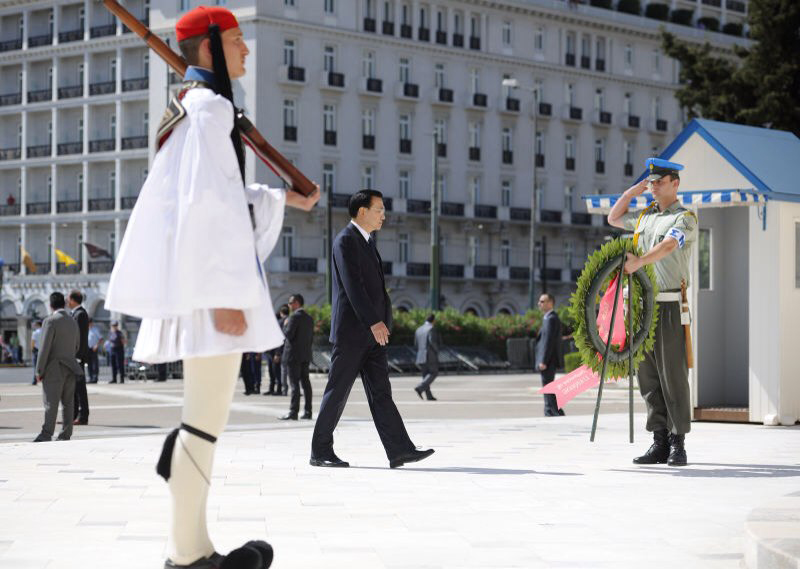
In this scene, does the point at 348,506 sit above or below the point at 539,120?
below

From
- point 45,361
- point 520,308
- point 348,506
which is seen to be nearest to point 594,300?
point 348,506

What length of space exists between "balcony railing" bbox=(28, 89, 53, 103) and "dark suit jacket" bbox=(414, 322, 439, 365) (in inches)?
2191

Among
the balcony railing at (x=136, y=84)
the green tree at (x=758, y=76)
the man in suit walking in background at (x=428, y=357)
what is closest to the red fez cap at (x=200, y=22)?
the man in suit walking in background at (x=428, y=357)

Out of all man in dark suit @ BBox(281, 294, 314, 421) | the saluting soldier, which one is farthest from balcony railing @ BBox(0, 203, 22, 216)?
the saluting soldier

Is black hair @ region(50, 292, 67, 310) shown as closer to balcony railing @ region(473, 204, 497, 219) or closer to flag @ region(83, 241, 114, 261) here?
flag @ region(83, 241, 114, 261)

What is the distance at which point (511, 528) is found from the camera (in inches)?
287

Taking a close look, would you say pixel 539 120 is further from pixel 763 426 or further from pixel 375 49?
pixel 763 426

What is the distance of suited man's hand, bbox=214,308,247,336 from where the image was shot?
522 cm

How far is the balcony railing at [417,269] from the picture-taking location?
77.0 metres

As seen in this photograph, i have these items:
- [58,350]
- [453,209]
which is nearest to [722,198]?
[58,350]

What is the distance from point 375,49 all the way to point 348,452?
213ft

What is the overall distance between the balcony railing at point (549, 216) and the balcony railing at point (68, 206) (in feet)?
80.7

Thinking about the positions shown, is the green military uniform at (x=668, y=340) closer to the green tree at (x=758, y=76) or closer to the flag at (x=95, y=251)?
the green tree at (x=758, y=76)

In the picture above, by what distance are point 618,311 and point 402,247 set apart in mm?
67127
